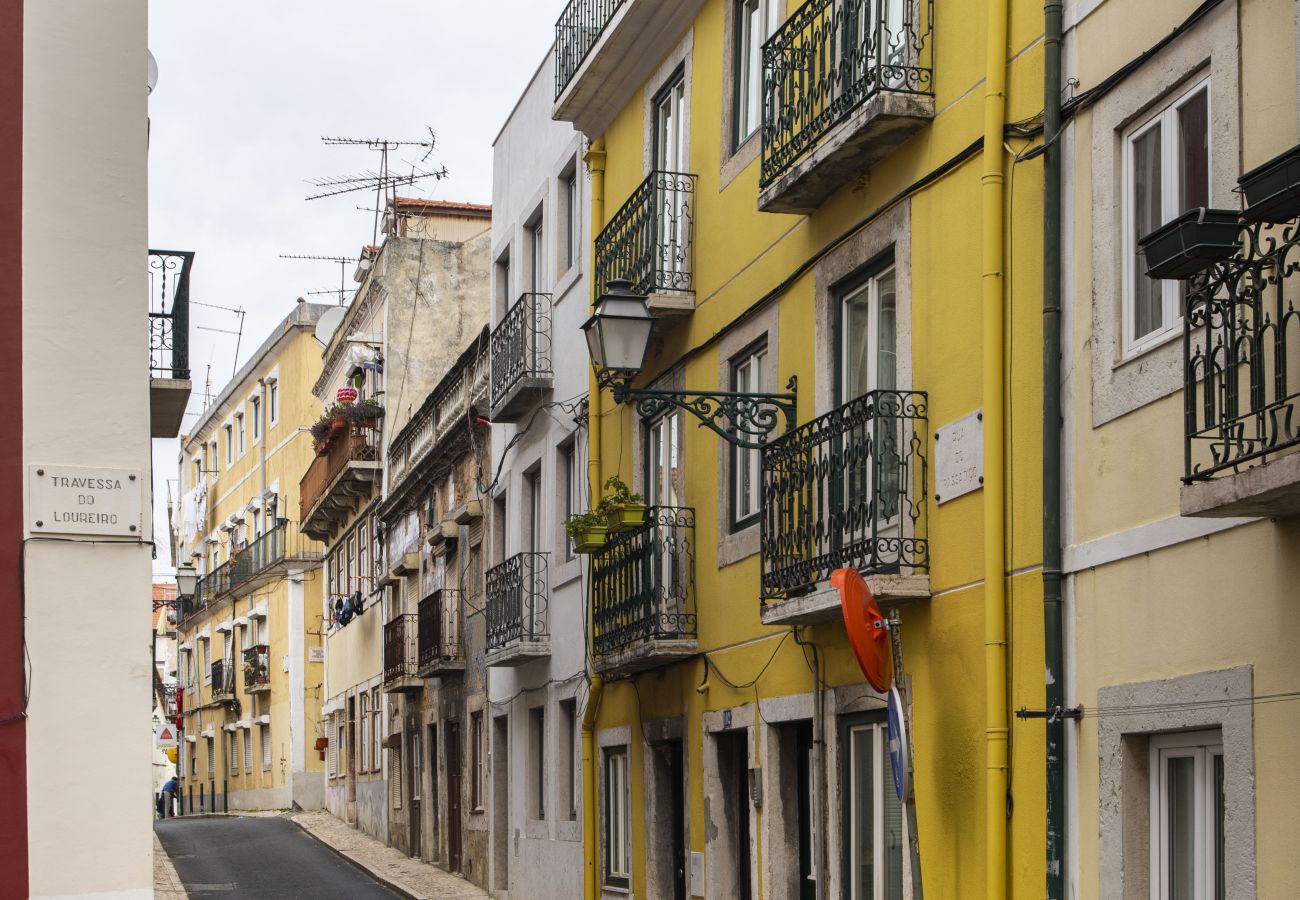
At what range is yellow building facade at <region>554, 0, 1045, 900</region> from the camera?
10078mm

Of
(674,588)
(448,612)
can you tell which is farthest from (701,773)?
(448,612)

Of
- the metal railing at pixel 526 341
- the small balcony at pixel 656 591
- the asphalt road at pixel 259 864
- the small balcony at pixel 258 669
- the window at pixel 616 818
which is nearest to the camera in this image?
the small balcony at pixel 656 591

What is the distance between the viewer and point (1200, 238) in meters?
7.25

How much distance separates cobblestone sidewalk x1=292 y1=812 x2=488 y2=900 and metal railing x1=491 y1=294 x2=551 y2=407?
684cm

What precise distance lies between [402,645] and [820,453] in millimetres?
18916

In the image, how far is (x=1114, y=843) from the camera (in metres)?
8.77

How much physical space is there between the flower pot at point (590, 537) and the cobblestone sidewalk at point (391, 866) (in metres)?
8.73

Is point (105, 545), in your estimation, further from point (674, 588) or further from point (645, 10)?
point (645, 10)

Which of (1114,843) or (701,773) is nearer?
(1114,843)

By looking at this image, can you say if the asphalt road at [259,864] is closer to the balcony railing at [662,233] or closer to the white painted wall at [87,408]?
the balcony railing at [662,233]

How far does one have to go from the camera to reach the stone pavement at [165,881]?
2258cm

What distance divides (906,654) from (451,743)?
1727 centimetres

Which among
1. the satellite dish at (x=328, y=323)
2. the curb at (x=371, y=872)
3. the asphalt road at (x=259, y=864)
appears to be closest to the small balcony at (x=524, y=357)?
the curb at (x=371, y=872)

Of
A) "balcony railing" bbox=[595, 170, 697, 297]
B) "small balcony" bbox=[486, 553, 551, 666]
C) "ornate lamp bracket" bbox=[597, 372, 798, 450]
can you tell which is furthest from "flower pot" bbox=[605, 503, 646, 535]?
"small balcony" bbox=[486, 553, 551, 666]
